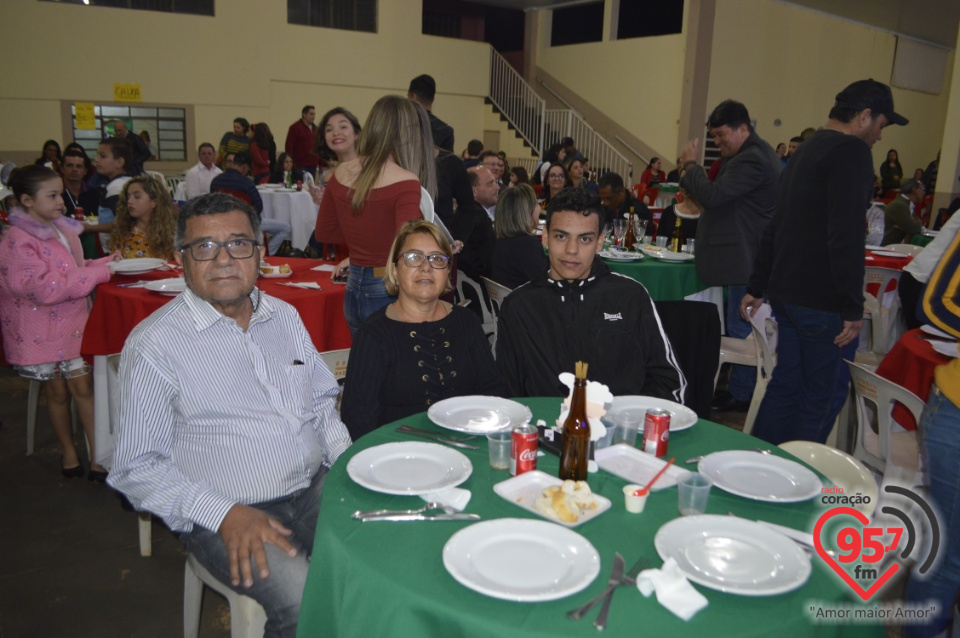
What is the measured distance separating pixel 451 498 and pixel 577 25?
1602 cm

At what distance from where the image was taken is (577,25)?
612 inches

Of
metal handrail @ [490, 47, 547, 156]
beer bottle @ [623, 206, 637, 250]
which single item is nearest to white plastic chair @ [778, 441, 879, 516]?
beer bottle @ [623, 206, 637, 250]

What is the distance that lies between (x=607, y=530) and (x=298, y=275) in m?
2.61

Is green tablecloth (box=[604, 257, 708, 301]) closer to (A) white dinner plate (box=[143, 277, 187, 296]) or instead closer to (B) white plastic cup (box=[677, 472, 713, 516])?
(A) white dinner plate (box=[143, 277, 187, 296])

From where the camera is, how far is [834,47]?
14.8 meters

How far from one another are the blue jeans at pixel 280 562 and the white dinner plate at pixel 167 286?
1479 mm

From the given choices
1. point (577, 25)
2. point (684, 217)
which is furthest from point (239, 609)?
point (577, 25)

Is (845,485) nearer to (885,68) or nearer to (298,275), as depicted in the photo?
(298,275)

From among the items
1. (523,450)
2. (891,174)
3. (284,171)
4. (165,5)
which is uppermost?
(165,5)

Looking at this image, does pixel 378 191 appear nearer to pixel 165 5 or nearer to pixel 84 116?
pixel 84 116

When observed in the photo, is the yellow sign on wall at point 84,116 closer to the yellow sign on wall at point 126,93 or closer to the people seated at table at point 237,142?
the yellow sign on wall at point 126,93

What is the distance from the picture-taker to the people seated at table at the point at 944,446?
171cm

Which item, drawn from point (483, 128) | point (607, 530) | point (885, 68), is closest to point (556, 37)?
point (483, 128)

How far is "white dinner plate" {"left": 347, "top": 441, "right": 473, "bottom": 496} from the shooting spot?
4.70 feet
